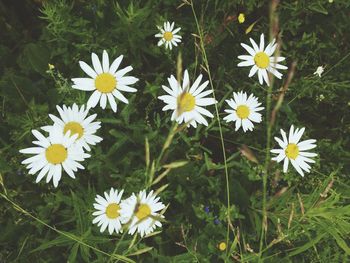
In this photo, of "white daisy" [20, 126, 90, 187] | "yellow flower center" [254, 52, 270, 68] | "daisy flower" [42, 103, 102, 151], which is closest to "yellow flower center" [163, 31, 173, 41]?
"yellow flower center" [254, 52, 270, 68]

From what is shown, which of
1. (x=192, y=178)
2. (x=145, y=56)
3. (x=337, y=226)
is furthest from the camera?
(x=145, y=56)

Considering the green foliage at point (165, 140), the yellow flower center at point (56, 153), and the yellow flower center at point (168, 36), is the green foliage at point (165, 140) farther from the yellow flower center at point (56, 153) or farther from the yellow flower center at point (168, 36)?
the yellow flower center at point (56, 153)

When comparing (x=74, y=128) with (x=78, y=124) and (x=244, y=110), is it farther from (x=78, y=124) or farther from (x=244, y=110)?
(x=244, y=110)

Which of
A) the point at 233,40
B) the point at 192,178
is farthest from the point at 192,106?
the point at 233,40

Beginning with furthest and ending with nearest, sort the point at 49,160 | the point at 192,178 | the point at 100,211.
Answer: the point at 192,178 < the point at 100,211 < the point at 49,160

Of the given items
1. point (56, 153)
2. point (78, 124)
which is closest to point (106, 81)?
point (78, 124)

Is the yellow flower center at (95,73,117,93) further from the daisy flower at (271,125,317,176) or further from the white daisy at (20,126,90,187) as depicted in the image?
the daisy flower at (271,125,317,176)

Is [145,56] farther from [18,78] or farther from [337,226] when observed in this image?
[337,226]
